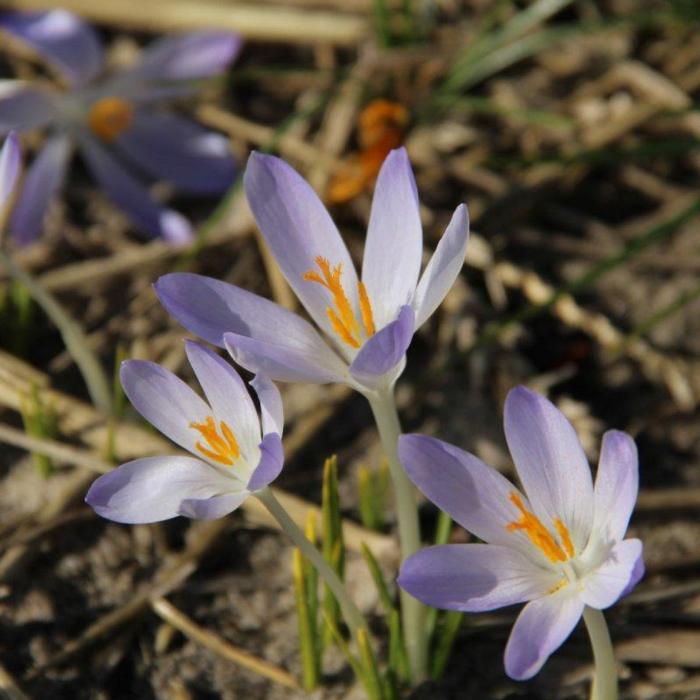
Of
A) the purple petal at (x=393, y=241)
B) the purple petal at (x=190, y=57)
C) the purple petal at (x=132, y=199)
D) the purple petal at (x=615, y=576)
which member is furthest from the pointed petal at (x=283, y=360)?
the purple petal at (x=190, y=57)

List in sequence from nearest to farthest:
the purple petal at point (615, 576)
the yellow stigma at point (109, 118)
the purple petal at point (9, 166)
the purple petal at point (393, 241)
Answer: the purple petal at point (615, 576), the purple petal at point (393, 241), the purple petal at point (9, 166), the yellow stigma at point (109, 118)

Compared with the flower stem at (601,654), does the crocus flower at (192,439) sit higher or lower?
higher

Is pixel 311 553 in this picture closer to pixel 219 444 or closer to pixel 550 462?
pixel 219 444

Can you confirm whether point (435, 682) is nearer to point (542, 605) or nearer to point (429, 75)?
point (542, 605)

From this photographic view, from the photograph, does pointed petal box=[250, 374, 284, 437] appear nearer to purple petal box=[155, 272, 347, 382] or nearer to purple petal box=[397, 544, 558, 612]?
purple petal box=[155, 272, 347, 382]

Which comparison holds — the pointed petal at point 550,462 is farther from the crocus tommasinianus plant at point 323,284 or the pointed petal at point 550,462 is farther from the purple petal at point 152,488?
the purple petal at point 152,488

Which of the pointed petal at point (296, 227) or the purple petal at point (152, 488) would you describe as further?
the pointed petal at point (296, 227)

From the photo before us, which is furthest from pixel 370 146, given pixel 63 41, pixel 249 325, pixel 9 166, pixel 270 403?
pixel 270 403

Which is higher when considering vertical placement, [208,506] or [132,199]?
[208,506]
